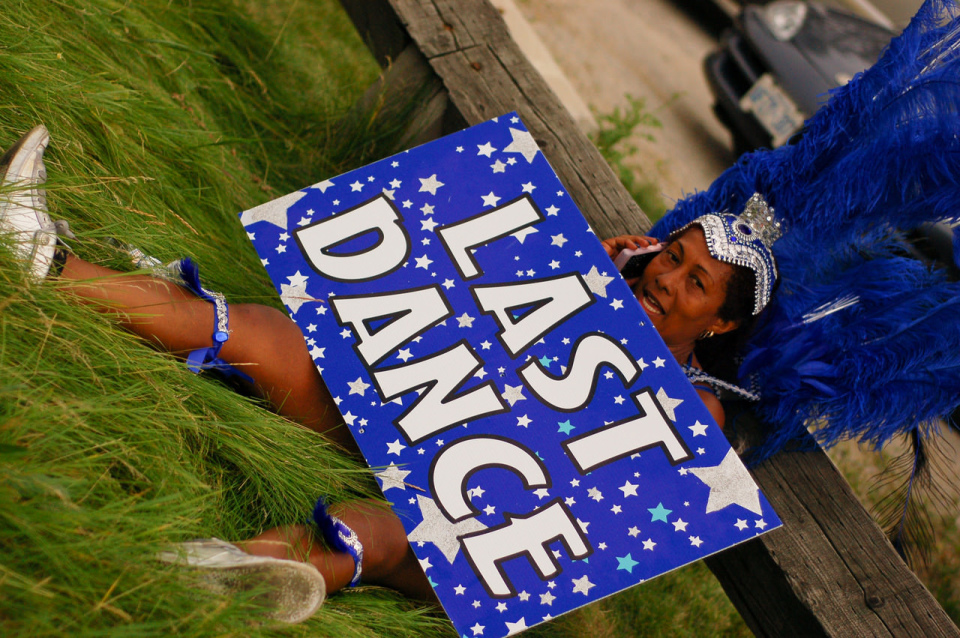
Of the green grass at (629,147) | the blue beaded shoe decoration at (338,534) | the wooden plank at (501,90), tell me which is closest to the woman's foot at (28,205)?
the blue beaded shoe decoration at (338,534)

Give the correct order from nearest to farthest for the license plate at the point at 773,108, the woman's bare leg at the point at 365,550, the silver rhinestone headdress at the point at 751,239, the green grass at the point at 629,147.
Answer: the woman's bare leg at the point at 365,550 → the silver rhinestone headdress at the point at 751,239 → the green grass at the point at 629,147 → the license plate at the point at 773,108

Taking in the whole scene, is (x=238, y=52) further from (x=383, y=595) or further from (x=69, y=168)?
(x=383, y=595)

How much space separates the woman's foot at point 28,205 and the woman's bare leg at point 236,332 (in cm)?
6

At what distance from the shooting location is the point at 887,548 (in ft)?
6.21

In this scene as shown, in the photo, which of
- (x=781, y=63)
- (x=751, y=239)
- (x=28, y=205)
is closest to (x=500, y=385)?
(x=751, y=239)

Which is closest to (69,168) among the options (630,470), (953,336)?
(630,470)

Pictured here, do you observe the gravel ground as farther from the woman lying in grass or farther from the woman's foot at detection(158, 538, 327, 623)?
the woman's foot at detection(158, 538, 327, 623)

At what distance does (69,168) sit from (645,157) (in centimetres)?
333

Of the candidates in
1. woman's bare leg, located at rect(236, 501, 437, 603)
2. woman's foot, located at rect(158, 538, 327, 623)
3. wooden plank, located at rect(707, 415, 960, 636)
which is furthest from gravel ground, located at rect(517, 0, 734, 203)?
woman's foot, located at rect(158, 538, 327, 623)

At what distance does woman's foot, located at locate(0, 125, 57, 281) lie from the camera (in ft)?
4.65

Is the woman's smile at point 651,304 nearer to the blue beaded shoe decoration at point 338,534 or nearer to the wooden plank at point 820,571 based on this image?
the wooden plank at point 820,571

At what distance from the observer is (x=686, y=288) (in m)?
2.07

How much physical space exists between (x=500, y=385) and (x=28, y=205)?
108 centimetres

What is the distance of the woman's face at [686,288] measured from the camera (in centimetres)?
206
